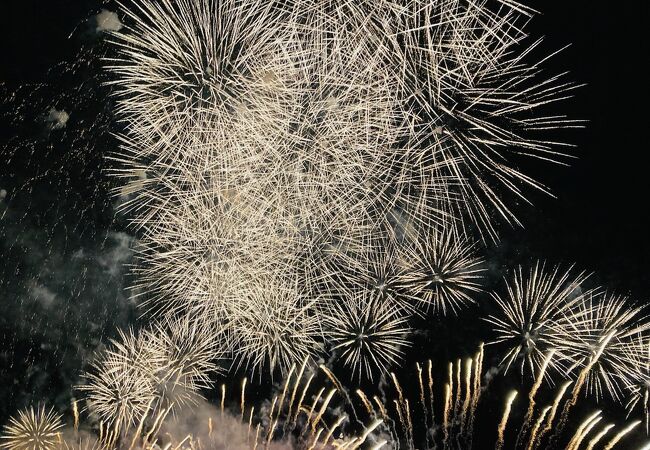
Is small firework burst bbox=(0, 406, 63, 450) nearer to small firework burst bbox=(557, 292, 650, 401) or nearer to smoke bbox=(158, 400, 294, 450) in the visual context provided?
smoke bbox=(158, 400, 294, 450)

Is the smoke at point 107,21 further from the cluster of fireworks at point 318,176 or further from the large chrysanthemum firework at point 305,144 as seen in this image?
the large chrysanthemum firework at point 305,144

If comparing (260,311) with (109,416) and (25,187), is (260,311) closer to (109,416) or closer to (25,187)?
(109,416)

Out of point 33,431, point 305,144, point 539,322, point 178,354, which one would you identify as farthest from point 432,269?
point 33,431

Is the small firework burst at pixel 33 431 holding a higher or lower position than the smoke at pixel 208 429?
lower

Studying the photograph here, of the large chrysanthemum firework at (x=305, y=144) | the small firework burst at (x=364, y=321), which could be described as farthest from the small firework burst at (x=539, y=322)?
the small firework burst at (x=364, y=321)

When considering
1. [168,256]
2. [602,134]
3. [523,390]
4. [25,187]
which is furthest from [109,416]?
[602,134]

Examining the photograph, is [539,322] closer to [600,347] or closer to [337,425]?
[600,347]

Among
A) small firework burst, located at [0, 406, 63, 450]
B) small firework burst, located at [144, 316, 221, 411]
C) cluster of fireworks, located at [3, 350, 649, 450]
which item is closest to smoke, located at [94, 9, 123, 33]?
small firework burst, located at [144, 316, 221, 411]
